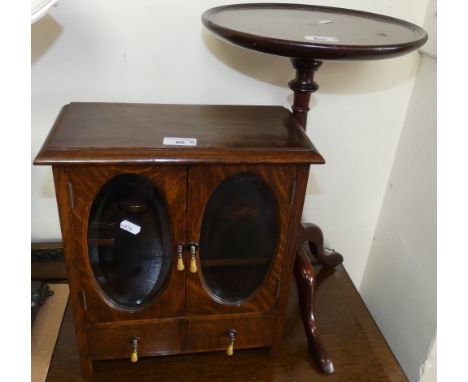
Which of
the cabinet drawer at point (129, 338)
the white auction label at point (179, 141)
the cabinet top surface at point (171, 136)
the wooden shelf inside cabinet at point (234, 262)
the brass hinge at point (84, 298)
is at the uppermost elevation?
the white auction label at point (179, 141)

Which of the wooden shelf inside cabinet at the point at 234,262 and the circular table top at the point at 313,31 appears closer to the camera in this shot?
the circular table top at the point at 313,31

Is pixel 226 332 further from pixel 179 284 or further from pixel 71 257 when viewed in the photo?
pixel 71 257

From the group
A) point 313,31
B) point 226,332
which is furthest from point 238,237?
point 313,31

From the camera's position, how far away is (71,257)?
2.84 feet

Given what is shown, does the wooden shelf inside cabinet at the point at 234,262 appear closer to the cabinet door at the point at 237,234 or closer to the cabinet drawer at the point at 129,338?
the cabinet door at the point at 237,234

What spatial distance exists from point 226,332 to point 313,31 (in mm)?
673

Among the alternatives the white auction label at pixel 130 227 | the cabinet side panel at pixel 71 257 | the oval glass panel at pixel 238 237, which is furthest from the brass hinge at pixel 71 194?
the oval glass panel at pixel 238 237

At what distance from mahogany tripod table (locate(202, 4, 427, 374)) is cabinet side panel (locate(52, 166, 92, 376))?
1.32 ft

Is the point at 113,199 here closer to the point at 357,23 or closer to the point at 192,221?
the point at 192,221

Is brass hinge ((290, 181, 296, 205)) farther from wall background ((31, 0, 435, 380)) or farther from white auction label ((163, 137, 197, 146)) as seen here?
wall background ((31, 0, 435, 380))

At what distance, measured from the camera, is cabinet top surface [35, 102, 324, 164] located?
782 millimetres

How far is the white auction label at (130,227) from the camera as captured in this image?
0.92 meters

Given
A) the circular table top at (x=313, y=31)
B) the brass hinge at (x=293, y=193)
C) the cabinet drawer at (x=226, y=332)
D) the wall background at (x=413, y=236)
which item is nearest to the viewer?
the circular table top at (x=313, y=31)
